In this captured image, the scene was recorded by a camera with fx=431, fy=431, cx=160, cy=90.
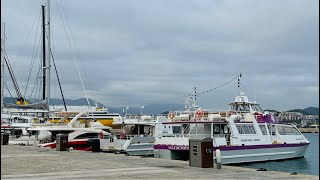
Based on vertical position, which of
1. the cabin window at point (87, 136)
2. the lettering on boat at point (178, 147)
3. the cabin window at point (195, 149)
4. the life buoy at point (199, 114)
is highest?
the life buoy at point (199, 114)

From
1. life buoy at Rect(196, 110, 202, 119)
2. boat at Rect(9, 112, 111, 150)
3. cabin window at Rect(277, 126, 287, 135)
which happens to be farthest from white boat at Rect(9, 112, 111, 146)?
cabin window at Rect(277, 126, 287, 135)

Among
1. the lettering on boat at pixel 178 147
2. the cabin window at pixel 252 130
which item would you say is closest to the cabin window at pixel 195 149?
the lettering on boat at pixel 178 147

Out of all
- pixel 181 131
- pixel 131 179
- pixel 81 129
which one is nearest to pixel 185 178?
pixel 131 179

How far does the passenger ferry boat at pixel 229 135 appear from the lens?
3362 cm

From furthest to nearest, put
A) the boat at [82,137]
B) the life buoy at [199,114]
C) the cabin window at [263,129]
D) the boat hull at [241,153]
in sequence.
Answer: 1. the cabin window at [263,129]
2. the life buoy at [199,114]
3. the boat at [82,137]
4. the boat hull at [241,153]

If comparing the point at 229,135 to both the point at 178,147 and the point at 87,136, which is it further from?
the point at 87,136

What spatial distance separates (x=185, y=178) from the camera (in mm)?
12336

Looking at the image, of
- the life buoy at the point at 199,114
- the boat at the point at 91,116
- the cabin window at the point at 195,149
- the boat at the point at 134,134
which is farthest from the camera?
the boat at the point at 91,116

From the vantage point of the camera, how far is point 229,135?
34719mm

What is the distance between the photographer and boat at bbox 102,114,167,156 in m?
37.2

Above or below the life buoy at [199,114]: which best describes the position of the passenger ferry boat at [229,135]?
below

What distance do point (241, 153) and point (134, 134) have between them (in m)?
12.4

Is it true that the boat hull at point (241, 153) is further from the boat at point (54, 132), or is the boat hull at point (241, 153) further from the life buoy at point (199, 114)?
the boat at point (54, 132)

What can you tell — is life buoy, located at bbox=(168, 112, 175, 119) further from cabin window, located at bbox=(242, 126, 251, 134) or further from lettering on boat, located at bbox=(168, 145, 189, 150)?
cabin window, located at bbox=(242, 126, 251, 134)
